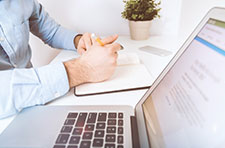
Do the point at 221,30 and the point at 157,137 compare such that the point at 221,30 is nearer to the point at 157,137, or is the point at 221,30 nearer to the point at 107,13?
the point at 157,137

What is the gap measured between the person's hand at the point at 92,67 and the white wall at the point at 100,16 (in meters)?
0.57

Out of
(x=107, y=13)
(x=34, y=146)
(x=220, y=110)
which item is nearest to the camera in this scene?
(x=220, y=110)

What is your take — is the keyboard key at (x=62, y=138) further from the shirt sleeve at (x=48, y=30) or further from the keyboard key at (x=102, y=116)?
the shirt sleeve at (x=48, y=30)

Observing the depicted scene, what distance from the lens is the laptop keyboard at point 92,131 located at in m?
0.33

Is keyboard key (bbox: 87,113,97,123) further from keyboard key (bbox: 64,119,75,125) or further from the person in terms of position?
the person


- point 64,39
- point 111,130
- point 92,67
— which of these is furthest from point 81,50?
point 111,130

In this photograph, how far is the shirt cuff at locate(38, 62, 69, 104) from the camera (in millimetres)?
477

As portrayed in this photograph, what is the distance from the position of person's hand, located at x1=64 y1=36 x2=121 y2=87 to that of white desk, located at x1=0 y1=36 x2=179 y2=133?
0.05 meters

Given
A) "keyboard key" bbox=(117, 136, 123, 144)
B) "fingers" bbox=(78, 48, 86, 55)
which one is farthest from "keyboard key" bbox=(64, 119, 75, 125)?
"fingers" bbox=(78, 48, 86, 55)

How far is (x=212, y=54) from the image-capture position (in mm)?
264

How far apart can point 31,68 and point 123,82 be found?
264mm

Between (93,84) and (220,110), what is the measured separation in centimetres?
38

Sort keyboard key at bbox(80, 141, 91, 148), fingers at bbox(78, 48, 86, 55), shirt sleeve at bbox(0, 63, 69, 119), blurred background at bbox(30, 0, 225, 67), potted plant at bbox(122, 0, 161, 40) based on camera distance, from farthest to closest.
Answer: blurred background at bbox(30, 0, 225, 67) → potted plant at bbox(122, 0, 161, 40) → fingers at bbox(78, 48, 86, 55) → shirt sleeve at bbox(0, 63, 69, 119) → keyboard key at bbox(80, 141, 91, 148)

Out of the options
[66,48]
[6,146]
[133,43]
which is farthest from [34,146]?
[133,43]
